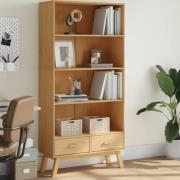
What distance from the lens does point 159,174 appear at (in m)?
5.11

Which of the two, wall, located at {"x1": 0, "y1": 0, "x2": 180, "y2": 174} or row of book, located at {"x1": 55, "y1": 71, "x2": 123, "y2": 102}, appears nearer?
row of book, located at {"x1": 55, "y1": 71, "x2": 123, "y2": 102}

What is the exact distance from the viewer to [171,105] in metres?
5.54

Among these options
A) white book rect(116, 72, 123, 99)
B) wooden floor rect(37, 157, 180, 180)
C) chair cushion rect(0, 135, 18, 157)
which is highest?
white book rect(116, 72, 123, 99)

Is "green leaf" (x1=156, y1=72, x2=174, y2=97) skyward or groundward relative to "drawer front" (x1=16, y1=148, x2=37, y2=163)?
skyward

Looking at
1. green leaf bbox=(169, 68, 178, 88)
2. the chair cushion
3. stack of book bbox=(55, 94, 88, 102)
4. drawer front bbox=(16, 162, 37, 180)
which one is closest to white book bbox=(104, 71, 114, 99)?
stack of book bbox=(55, 94, 88, 102)

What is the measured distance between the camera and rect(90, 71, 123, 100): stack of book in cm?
521

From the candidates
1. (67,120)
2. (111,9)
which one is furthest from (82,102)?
(111,9)

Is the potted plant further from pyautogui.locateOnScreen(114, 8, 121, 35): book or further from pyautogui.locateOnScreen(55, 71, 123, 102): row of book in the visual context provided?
pyautogui.locateOnScreen(114, 8, 121, 35): book

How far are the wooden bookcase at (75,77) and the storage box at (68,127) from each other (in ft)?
0.29

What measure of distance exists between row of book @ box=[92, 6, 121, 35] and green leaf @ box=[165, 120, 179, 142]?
1225 mm

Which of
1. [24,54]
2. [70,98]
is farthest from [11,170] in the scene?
[24,54]

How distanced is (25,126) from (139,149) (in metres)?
2.15

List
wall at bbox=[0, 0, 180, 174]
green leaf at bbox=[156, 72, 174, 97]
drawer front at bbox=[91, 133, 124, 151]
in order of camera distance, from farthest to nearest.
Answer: wall at bbox=[0, 0, 180, 174], green leaf at bbox=[156, 72, 174, 97], drawer front at bbox=[91, 133, 124, 151]

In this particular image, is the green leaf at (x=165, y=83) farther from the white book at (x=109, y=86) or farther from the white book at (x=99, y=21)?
the white book at (x=99, y=21)
